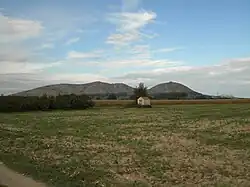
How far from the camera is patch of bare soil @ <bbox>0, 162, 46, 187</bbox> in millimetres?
15250

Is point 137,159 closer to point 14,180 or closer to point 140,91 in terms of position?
point 14,180

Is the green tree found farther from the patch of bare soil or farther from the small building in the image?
the patch of bare soil

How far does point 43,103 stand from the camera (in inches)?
3637

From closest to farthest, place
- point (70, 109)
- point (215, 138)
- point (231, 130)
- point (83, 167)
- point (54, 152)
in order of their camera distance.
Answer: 1. point (83, 167)
2. point (54, 152)
3. point (215, 138)
4. point (231, 130)
5. point (70, 109)

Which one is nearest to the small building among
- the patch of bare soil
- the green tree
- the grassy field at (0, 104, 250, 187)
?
the green tree

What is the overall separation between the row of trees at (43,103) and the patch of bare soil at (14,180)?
236 feet

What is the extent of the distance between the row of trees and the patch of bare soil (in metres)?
72.0

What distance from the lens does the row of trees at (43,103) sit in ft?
288

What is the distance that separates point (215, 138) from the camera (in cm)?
2941

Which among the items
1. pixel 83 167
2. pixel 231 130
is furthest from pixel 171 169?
pixel 231 130

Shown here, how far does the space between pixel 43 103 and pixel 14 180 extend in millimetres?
77540

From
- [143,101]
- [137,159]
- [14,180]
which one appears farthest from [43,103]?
[14,180]

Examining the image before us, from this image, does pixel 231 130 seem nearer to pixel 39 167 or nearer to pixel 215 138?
pixel 215 138

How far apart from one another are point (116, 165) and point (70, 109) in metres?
78.9
